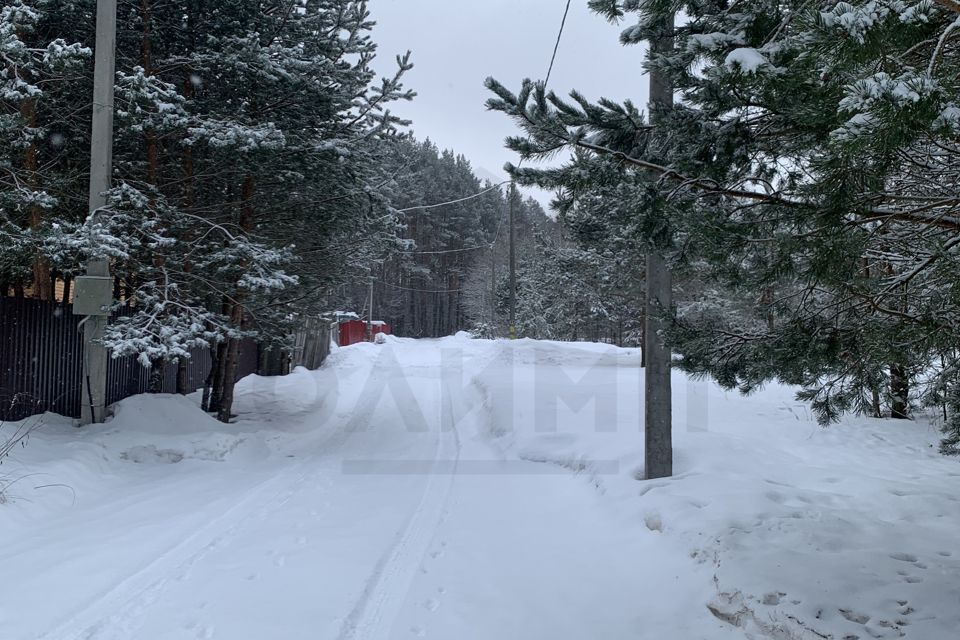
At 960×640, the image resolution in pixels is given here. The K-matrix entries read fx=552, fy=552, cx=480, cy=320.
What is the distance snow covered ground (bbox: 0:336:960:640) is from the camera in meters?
3.62

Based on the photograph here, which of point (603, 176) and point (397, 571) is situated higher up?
point (603, 176)

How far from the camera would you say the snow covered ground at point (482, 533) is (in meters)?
3.62


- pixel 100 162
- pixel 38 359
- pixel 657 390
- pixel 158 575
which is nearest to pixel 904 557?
pixel 657 390

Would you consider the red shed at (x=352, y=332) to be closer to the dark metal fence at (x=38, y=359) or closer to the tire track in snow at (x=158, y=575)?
the dark metal fence at (x=38, y=359)

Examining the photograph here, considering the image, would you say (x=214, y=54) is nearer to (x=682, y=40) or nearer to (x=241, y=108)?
(x=241, y=108)

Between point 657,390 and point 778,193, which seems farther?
point 657,390

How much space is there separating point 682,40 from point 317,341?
2109 cm

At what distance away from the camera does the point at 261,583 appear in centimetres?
414

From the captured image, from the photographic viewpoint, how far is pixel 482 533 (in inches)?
218

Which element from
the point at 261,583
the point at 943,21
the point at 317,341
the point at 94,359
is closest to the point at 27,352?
the point at 94,359

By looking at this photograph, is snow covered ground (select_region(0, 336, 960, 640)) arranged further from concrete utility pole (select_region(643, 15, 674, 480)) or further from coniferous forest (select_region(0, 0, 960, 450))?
coniferous forest (select_region(0, 0, 960, 450))

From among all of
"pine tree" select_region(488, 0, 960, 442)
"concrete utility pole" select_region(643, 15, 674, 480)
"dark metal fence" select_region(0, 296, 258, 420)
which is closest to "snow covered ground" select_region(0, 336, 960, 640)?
"concrete utility pole" select_region(643, 15, 674, 480)

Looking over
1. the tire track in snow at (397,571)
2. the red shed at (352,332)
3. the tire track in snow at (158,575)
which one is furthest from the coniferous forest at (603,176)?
the red shed at (352,332)

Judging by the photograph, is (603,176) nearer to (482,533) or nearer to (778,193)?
(778,193)
